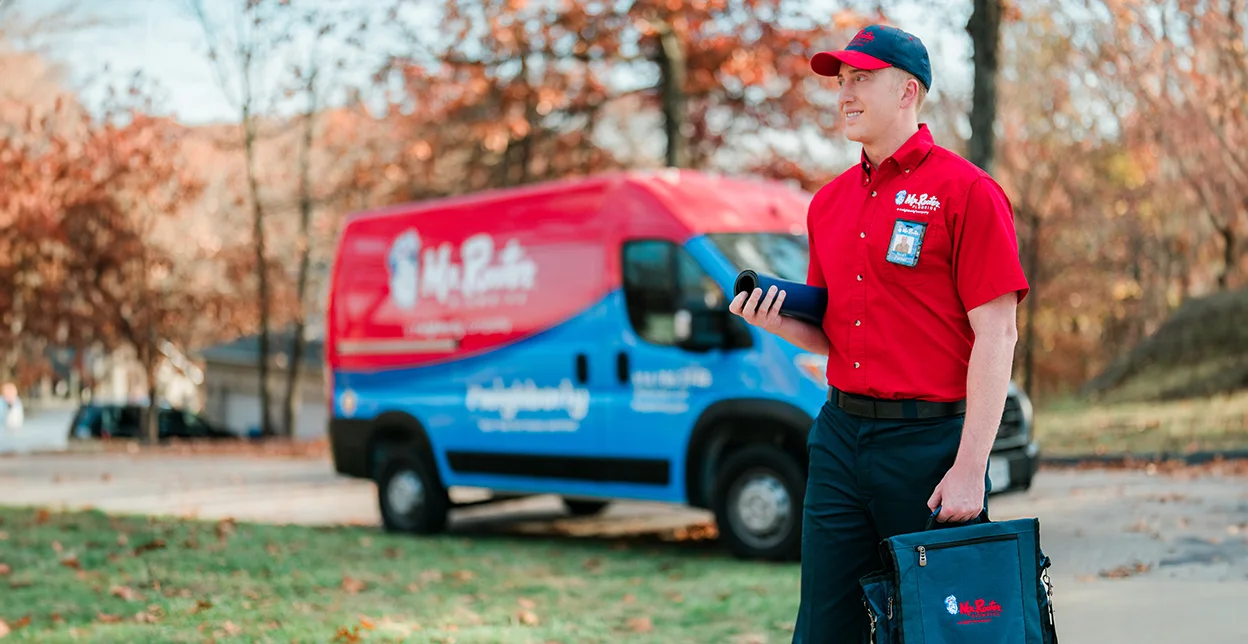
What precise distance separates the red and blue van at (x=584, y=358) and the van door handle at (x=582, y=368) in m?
0.02

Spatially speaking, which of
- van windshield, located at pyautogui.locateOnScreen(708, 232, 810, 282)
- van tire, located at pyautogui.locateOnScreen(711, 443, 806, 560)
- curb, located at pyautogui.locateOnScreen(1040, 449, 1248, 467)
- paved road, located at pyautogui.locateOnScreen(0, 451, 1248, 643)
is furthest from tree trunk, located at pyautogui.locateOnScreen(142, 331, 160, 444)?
van tire, located at pyautogui.locateOnScreen(711, 443, 806, 560)

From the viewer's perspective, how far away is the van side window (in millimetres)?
8594

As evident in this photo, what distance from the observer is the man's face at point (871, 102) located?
3.15 metres

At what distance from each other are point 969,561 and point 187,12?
27.5 meters

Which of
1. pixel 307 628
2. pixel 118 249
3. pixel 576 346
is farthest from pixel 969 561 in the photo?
pixel 118 249

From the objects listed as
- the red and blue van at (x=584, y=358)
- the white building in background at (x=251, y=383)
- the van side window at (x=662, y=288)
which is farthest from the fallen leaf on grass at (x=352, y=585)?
the white building in background at (x=251, y=383)

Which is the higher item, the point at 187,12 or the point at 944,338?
the point at 187,12

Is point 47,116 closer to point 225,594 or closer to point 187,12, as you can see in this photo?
point 187,12

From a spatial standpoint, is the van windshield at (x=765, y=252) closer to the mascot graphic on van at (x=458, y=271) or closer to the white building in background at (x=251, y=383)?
the mascot graphic on van at (x=458, y=271)

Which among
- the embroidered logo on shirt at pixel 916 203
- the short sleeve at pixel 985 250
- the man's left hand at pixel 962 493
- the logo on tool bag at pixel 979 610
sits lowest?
the logo on tool bag at pixel 979 610

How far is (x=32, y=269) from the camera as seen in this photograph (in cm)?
2902

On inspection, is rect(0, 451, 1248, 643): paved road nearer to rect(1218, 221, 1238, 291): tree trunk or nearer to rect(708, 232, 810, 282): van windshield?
rect(708, 232, 810, 282): van windshield

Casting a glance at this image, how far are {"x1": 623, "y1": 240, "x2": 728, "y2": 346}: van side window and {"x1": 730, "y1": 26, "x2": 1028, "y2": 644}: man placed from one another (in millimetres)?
5213

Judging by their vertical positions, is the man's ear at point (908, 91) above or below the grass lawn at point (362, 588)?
above
